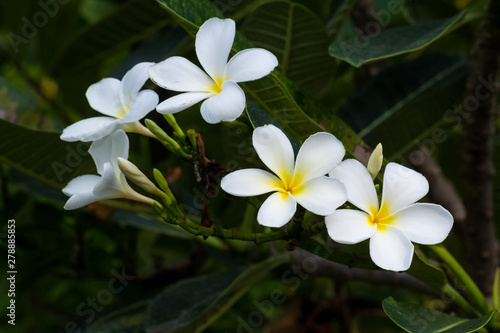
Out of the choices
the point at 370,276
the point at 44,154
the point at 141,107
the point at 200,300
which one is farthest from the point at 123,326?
the point at 141,107

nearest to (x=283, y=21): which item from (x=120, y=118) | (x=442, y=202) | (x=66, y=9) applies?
(x=120, y=118)

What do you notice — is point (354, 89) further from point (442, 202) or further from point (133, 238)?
point (133, 238)

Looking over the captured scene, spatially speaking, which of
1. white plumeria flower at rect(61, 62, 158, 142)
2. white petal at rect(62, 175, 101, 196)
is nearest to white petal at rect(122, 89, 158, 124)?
white plumeria flower at rect(61, 62, 158, 142)

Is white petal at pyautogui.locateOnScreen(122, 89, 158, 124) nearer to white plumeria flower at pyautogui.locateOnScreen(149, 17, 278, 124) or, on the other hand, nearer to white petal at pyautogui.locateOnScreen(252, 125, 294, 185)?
white plumeria flower at pyautogui.locateOnScreen(149, 17, 278, 124)

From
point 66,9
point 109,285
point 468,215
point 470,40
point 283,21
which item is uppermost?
point 283,21

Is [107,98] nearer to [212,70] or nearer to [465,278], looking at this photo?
[212,70]

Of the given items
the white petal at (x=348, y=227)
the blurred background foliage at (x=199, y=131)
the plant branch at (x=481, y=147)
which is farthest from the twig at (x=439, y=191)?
the white petal at (x=348, y=227)
